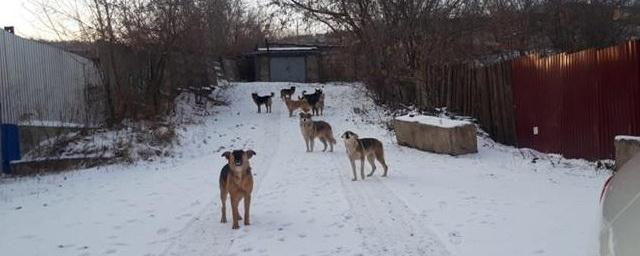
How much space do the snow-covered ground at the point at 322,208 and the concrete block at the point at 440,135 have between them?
1.10 feet

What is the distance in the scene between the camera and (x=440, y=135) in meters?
15.3

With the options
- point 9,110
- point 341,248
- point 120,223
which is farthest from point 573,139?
point 9,110

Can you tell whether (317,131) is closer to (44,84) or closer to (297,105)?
(44,84)

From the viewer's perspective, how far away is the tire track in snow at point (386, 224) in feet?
21.6

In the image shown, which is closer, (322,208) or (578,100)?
(322,208)

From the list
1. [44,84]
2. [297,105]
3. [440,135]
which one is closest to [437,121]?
[440,135]

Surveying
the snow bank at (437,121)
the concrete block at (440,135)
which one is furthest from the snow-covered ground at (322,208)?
the snow bank at (437,121)

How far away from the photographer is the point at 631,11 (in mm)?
30109

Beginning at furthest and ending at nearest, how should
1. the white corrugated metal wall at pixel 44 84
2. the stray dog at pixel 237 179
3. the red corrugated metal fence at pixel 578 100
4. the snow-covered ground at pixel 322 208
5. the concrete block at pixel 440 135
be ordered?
the white corrugated metal wall at pixel 44 84 < the concrete block at pixel 440 135 < the red corrugated metal fence at pixel 578 100 < the stray dog at pixel 237 179 < the snow-covered ground at pixel 322 208

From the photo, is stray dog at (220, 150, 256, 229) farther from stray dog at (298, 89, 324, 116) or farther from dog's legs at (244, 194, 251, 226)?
stray dog at (298, 89, 324, 116)

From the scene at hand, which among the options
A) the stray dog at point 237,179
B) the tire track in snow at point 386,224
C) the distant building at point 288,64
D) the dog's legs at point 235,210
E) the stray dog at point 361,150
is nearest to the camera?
the tire track in snow at point 386,224

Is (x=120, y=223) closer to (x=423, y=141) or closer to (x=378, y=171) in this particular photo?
(x=378, y=171)

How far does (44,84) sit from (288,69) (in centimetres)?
Result: 3436

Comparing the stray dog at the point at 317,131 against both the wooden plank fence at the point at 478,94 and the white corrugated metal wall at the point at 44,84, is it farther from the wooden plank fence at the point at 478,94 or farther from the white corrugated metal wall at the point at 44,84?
the white corrugated metal wall at the point at 44,84
